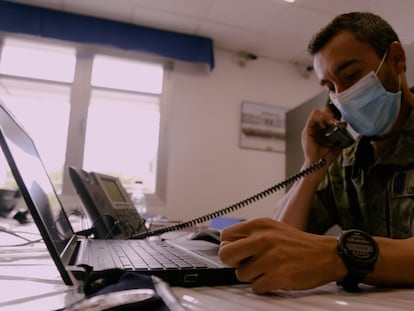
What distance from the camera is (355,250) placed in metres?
0.43

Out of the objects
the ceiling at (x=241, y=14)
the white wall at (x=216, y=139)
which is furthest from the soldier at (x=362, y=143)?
the white wall at (x=216, y=139)

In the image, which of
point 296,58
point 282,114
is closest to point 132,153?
point 282,114

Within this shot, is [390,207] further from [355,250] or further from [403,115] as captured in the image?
[355,250]

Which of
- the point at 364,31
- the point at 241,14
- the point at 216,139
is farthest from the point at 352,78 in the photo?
the point at 216,139

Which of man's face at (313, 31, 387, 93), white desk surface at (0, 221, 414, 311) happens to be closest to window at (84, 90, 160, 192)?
man's face at (313, 31, 387, 93)

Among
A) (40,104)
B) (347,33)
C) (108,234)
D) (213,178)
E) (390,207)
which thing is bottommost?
(108,234)

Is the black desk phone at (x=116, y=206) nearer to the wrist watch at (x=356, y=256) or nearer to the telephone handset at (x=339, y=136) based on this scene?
the telephone handset at (x=339, y=136)

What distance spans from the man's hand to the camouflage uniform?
482 mm

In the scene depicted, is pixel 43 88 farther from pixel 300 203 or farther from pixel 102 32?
pixel 300 203

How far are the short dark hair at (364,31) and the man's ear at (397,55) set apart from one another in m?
0.02

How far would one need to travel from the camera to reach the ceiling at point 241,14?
2592 mm

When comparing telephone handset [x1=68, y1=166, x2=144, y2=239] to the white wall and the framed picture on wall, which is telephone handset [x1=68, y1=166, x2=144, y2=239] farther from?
the framed picture on wall

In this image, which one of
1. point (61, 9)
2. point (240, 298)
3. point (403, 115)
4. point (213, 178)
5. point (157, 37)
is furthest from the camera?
point (213, 178)

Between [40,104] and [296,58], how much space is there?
8.66 ft
